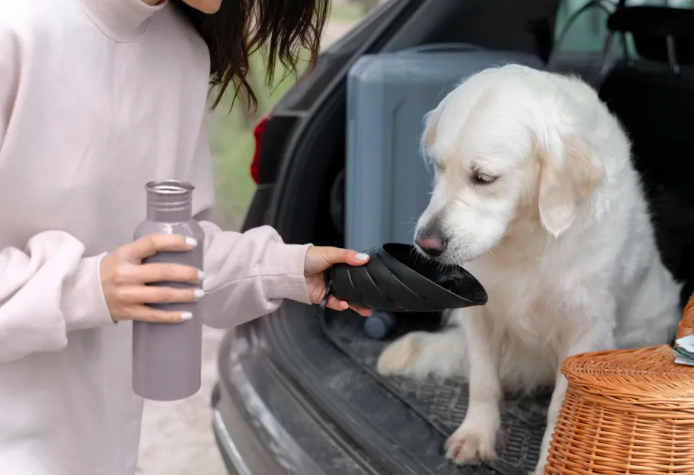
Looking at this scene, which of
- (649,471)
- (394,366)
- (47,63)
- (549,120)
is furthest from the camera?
(394,366)

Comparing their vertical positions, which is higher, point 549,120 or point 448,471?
point 549,120

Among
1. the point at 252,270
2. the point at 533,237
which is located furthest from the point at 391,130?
the point at 252,270

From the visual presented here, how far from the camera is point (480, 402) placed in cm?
136

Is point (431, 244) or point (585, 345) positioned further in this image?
point (585, 345)

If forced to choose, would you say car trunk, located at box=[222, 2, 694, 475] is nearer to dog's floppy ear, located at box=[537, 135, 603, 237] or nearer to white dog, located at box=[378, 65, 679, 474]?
white dog, located at box=[378, 65, 679, 474]

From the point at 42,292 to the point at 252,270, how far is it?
254mm

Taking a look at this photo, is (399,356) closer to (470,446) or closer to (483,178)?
(470,446)

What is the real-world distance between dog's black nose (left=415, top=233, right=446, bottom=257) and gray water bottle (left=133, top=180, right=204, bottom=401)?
0.45 m

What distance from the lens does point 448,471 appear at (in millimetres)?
1208

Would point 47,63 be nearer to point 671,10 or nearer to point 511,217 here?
point 511,217

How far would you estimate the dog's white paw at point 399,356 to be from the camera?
148cm

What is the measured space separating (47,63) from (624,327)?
3.57 ft

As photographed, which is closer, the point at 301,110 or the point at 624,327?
the point at 624,327

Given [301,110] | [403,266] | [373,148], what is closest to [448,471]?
[403,266]
